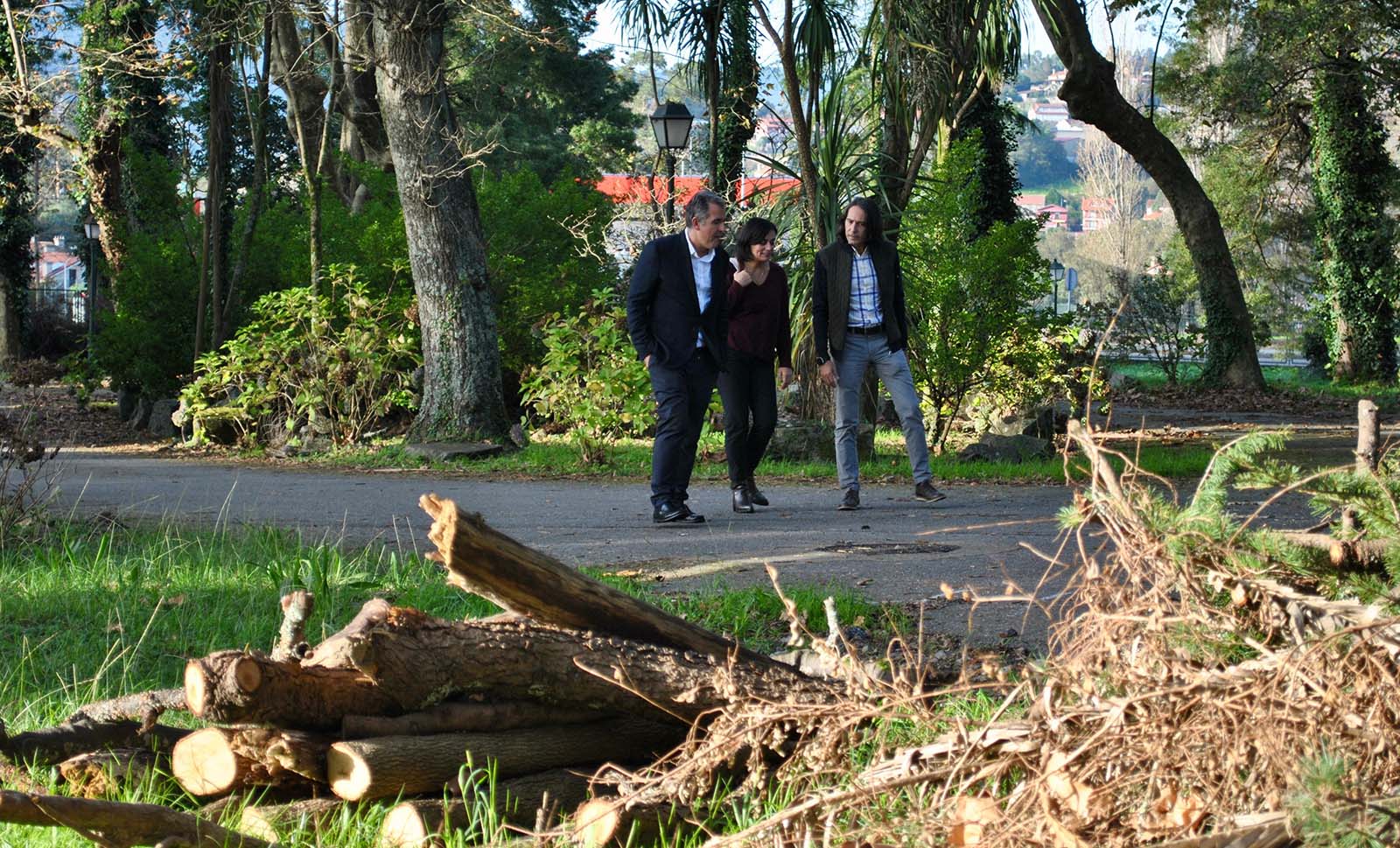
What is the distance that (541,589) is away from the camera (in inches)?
137

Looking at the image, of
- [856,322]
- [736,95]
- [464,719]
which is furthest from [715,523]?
[736,95]

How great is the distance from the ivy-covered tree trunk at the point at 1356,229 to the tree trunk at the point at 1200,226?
5.72 metres

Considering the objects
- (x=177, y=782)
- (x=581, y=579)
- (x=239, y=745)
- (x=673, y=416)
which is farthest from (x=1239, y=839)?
(x=673, y=416)

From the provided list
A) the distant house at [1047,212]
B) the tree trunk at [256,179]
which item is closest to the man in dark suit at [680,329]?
the distant house at [1047,212]

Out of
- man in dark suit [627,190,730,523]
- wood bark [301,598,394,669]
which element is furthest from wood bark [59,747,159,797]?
man in dark suit [627,190,730,523]

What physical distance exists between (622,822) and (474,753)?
421 millimetres

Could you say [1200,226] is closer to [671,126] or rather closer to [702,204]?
[671,126]

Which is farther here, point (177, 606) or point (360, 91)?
point (360, 91)

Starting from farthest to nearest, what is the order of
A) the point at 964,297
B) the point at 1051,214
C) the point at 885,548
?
the point at 1051,214 → the point at 964,297 → the point at 885,548

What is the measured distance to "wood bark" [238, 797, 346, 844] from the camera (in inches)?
121

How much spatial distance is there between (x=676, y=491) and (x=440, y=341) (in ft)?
21.0

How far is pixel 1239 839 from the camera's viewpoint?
2.27m

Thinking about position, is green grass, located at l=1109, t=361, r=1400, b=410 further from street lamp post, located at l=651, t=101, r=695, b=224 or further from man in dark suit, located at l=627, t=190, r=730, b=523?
man in dark suit, located at l=627, t=190, r=730, b=523

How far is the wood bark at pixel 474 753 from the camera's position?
3.10 metres
